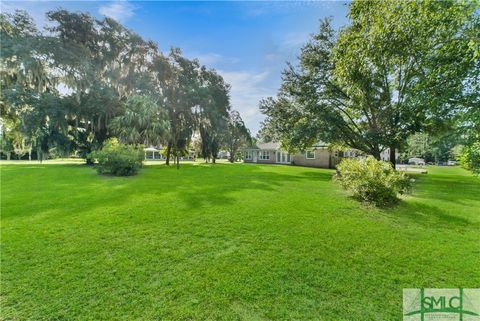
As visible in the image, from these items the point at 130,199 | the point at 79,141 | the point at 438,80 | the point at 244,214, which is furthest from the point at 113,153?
the point at 438,80

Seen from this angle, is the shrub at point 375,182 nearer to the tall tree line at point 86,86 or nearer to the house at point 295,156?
the house at point 295,156

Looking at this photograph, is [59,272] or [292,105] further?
[292,105]

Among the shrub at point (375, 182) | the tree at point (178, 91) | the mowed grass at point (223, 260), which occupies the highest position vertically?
the tree at point (178, 91)

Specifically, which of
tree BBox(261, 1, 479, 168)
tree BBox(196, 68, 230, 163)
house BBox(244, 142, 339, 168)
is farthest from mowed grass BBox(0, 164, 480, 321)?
tree BBox(196, 68, 230, 163)

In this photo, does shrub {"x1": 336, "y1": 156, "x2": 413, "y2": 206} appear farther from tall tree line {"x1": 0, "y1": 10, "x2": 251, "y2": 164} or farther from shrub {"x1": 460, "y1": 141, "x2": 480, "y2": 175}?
tall tree line {"x1": 0, "y1": 10, "x2": 251, "y2": 164}

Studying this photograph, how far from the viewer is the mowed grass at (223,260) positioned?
8.21 feet

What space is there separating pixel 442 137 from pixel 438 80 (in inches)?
342

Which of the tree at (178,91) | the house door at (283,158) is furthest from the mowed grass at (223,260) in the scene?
the house door at (283,158)

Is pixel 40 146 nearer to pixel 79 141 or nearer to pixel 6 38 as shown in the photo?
pixel 79 141

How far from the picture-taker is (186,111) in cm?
2394

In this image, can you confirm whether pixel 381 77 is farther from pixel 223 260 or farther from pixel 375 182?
pixel 223 260

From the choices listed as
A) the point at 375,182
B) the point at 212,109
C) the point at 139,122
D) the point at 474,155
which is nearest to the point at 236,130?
the point at 212,109

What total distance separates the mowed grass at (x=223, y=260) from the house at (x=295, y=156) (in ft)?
62.3

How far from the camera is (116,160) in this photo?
12570mm
